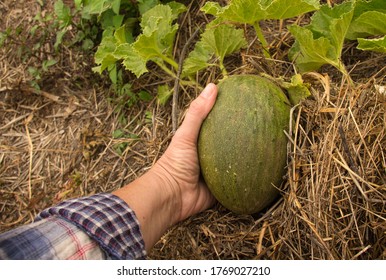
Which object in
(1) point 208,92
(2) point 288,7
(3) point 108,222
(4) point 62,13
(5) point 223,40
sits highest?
(4) point 62,13

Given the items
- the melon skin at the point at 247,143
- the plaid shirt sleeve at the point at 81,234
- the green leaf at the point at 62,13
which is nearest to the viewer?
the plaid shirt sleeve at the point at 81,234

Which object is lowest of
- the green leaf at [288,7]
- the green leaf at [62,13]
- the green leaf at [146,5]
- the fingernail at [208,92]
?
the fingernail at [208,92]

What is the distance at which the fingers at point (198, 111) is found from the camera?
2127 millimetres

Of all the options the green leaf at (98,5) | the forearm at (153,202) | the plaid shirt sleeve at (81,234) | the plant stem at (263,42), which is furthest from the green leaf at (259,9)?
the plaid shirt sleeve at (81,234)

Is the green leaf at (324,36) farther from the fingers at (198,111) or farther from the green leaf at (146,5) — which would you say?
the green leaf at (146,5)

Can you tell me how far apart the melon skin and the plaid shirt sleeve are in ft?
1.52

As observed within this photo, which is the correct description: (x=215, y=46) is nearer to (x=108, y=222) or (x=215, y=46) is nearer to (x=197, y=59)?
(x=197, y=59)

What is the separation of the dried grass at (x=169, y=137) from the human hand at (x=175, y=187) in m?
0.12

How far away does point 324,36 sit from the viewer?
2143mm

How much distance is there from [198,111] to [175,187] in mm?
426

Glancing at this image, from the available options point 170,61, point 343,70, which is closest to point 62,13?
point 170,61

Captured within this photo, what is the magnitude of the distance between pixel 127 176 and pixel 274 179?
38.7 inches

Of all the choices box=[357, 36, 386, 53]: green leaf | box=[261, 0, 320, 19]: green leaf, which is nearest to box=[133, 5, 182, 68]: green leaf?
box=[261, 0, 320, 19]: green leaf
